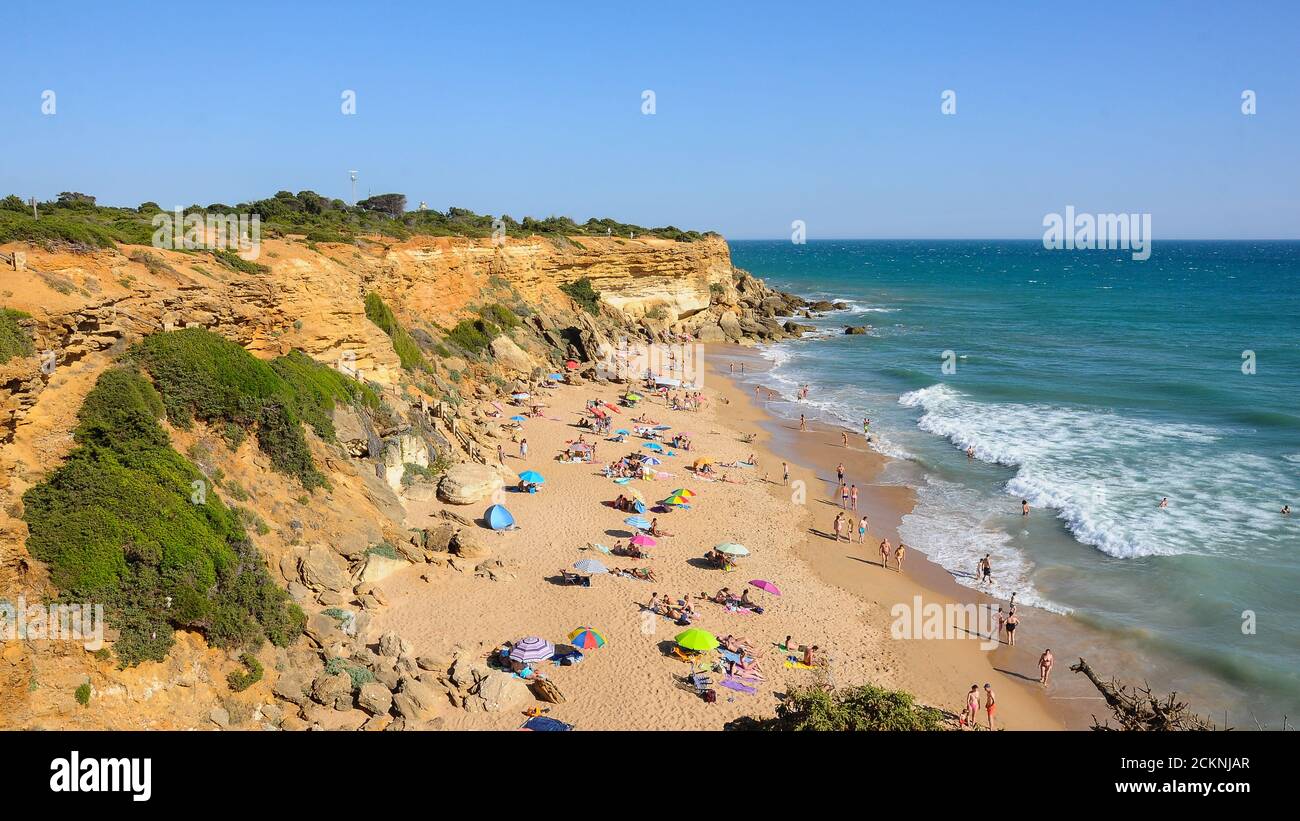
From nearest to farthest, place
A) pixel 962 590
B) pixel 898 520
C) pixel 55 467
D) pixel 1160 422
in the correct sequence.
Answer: pixel 55 467 < pixel 962 590 < pixel 898 520 < pixel 1160 422

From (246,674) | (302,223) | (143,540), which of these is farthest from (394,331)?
(246,674)

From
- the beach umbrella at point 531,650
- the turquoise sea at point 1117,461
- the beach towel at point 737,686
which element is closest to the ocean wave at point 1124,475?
the turquoise sea at point 1117,461

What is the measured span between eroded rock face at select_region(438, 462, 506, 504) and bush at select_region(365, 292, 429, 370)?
7351mm

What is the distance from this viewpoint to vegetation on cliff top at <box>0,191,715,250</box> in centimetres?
1490

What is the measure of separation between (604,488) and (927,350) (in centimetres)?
3710

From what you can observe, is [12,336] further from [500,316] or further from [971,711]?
[500,316]

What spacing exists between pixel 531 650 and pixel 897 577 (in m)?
10.5

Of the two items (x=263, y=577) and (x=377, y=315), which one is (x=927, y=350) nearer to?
(x=377, y=315)

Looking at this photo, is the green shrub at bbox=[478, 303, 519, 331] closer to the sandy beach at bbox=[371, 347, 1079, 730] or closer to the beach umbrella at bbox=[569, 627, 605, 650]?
the sandy beach at bbox=[371, 347, 1079, 730]

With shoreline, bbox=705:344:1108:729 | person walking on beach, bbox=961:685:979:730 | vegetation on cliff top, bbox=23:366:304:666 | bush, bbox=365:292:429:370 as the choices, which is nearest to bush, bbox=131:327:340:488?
vegetation on cliff top, bbox=23:366:304:666
